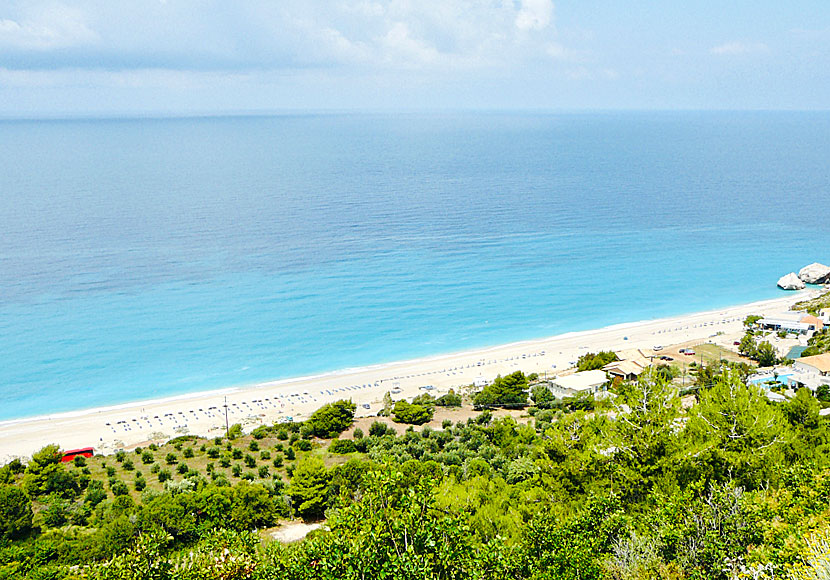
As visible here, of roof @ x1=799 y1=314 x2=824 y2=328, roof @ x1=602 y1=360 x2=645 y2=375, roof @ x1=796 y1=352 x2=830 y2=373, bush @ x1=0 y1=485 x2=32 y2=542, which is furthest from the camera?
roof @ x1=799 y1=314 x2=824 y2=328

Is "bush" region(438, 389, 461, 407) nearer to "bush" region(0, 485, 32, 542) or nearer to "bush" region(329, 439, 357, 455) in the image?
"bush" region(329, 439, 357, 455)

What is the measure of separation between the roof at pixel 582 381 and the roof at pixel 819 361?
9.61 meters

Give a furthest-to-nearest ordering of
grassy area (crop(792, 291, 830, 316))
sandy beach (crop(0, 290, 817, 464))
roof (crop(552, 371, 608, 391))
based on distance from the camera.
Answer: grassy area (crop(792, 291, 830, 316))
roof (crop(552, 371, 608, 391))
sandy beach (crop(0, 290, 817, 464))

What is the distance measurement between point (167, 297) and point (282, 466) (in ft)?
102

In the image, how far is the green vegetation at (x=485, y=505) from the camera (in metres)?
8.75

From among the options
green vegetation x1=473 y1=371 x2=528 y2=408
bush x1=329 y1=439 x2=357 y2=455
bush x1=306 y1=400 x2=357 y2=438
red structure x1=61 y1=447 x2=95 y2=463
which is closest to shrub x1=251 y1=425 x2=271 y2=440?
bush x1=306 y1=400 x2=357 y2=438

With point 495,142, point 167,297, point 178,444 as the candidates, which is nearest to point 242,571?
point 178,444

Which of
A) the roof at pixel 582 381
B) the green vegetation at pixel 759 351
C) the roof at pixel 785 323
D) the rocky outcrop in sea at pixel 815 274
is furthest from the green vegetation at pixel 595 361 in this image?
the rocky outcrop in sea at pixel 815 274

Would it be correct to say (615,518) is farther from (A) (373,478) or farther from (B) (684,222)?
(B) (684,222)

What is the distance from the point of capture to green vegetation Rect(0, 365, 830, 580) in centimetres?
875

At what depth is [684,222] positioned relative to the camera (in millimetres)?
80750

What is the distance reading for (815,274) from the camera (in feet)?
185

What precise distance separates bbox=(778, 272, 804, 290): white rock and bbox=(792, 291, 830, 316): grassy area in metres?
3.77

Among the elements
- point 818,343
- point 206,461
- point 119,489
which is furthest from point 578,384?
point 119,489
